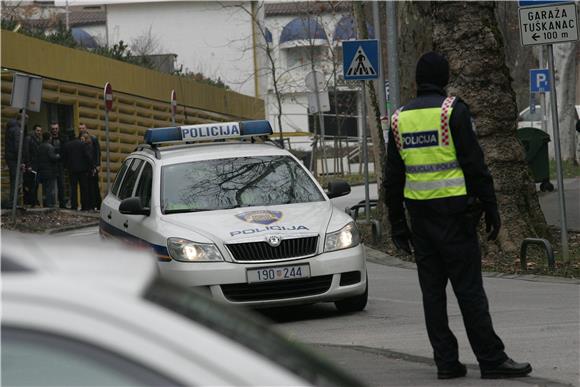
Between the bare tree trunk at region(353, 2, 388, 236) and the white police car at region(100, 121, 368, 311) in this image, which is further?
the bare tree trunk at region(353, 2, 388, 236)

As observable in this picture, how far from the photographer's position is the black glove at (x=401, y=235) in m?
7.75

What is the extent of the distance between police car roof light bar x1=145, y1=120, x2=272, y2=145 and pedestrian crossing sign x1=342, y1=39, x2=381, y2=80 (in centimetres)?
676

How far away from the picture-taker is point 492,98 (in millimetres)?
16094

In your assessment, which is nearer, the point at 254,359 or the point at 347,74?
the point at 254,359

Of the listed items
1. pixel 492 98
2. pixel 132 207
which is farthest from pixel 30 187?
pixel 132 207

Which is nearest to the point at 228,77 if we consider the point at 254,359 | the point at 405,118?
the point at 405,118

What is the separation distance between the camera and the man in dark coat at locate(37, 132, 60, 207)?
27703 millimetres

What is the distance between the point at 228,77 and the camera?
211 ft

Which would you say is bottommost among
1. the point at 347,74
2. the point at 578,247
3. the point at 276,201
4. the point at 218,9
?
the point at 578,247

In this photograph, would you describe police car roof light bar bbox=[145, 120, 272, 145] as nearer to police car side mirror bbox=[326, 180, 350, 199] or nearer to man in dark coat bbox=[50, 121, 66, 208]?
police car side mirror bbox=[326, 180, 350, 199]

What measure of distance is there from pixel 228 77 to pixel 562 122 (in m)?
20.4

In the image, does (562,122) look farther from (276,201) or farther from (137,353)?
(137,353)

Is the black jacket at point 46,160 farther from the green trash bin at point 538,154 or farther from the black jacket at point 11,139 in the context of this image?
the green trash bin at point 538,154

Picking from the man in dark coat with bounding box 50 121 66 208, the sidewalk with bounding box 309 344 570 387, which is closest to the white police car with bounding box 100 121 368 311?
the sidewalk with bounding box 309 344 570 387
